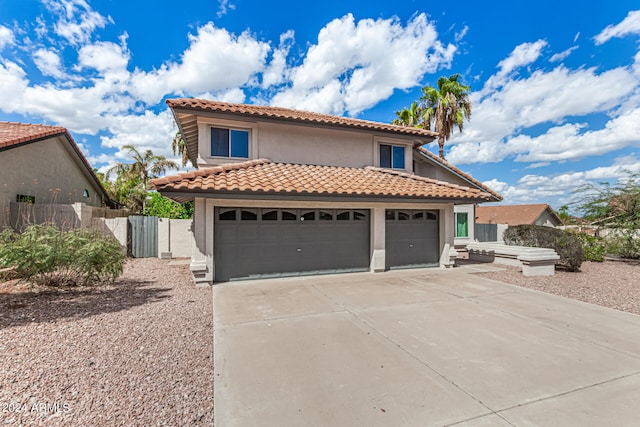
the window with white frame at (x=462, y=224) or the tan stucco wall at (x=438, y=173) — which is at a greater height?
the tan stucco wall at (x=438, y=173)

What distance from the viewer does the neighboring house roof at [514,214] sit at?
35.6 metres

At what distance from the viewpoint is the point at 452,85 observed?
21.5 meters

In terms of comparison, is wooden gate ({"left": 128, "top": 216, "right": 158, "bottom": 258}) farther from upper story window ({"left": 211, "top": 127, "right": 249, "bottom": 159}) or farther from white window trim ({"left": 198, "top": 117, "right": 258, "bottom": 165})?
upper story window ({"left": 211, "top": 127, "right": 249, "bottom": 159})

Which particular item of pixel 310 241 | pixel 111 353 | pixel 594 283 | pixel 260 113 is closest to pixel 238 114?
pixel 260 113

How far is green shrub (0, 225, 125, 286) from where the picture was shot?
680 cm

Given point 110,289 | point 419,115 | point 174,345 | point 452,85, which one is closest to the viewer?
point 174,345

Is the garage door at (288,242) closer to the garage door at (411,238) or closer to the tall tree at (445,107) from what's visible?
the garage door at (411,238)

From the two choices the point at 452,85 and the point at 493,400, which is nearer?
the point at 493,400

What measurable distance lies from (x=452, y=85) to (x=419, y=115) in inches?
115

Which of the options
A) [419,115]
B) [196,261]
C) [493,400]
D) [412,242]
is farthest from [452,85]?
[493,400]

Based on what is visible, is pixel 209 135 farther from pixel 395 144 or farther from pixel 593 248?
pixel 593 248

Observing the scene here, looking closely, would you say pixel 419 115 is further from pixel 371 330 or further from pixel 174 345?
pixel 174 345

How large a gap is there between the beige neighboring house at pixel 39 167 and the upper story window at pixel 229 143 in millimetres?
6584

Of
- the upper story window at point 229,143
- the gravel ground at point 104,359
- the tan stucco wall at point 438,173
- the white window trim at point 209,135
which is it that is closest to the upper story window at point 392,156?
the tan stucco wall at point 438,173
